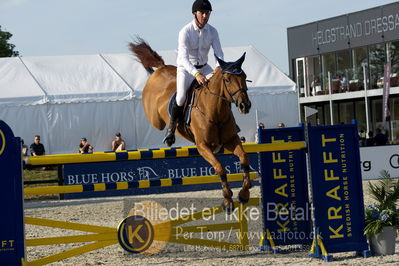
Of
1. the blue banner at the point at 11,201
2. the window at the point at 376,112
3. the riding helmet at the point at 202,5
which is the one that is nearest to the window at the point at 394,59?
the window at the point at 376,112

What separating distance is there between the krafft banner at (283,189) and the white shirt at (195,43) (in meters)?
1.04

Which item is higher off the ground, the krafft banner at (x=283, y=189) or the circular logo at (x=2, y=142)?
the circular logo at (x=2, y=142)

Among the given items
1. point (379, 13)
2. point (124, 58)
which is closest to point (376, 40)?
point (379, 13)

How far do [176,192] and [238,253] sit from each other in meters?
7.81

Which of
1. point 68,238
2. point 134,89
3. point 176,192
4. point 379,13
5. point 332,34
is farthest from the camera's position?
point 332,34

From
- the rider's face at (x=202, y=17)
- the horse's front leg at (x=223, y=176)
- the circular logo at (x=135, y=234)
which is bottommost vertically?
the circular logo at (x=135, y=234)

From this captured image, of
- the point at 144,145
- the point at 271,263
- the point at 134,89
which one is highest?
the point at 134,89

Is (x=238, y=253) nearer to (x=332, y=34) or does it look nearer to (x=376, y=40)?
(x=376, y=40)

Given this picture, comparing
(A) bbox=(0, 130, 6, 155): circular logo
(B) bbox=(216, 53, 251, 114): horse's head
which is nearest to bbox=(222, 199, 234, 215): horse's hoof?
(B) bbox=(216, 53, 251, 114): horse's head

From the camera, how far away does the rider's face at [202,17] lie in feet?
23.7

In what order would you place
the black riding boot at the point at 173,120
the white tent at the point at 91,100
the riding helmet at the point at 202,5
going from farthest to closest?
1. the white tent at the point at 91,100
2. the black riding boot at the point at 173,120
3. the riding helmet at the point at 202,5

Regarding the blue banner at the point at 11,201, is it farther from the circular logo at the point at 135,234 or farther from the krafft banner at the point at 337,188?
the krafft banner at the point at 337,188

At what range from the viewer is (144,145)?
758 inches

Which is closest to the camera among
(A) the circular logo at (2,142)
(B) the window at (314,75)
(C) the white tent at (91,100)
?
(A) the circular logo at (2,142)
